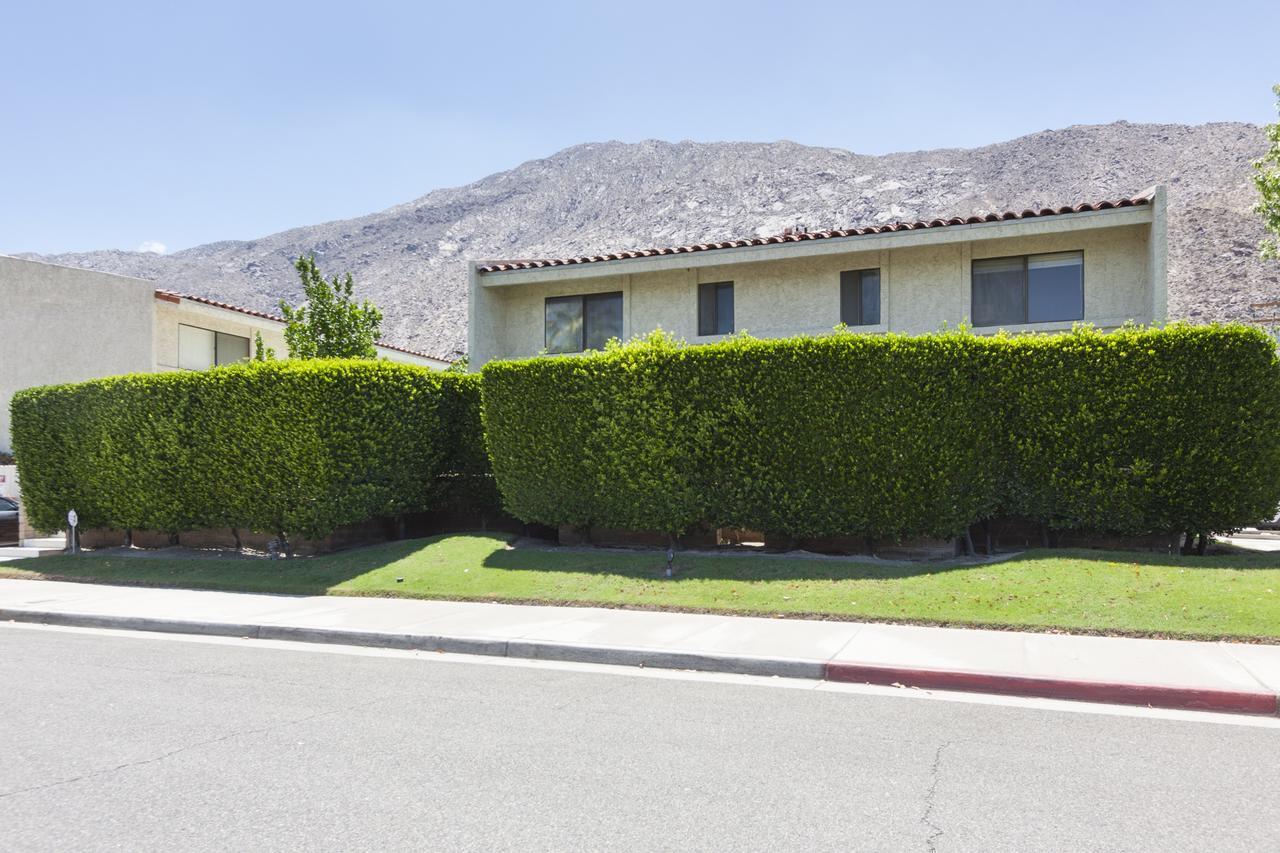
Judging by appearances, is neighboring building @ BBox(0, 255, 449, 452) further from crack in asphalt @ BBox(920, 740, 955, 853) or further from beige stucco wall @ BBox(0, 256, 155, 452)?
crack in asphalt @ BBox(920, 740, 955, 853)

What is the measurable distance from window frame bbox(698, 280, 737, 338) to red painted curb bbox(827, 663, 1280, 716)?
12121 millimetres

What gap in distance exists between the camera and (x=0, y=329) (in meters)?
25.4

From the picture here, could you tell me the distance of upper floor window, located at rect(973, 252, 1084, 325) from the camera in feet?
56.2

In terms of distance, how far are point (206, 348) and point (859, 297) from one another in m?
18.6

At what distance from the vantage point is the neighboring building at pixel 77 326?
25.2 m

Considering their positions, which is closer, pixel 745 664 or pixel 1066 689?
pixel 1066 689

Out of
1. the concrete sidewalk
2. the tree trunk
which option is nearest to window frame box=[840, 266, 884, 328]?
the tree trunk

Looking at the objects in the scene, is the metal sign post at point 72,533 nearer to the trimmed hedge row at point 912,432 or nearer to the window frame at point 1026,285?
the trimmed hedge row at point 912,432

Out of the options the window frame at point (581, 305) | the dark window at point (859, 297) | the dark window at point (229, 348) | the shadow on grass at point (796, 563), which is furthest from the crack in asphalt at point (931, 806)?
the dark window at point (229, 348)

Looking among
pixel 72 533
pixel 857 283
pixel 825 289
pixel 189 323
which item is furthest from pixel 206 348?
pixel 857 283

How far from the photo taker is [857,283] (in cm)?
1850

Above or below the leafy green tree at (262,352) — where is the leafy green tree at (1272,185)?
above

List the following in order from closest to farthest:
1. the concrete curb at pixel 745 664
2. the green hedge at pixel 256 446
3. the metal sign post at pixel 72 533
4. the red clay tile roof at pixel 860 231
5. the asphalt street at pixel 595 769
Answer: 1. the asphalt street at pixel 595 769
2. the concrete curb at pixel 745 664
3. the green hedge at pixel 256 446
4. the red clay tile roof at pixel 860 231
5. the metal sign post at pixel 72 533

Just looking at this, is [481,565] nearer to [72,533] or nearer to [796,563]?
[796,563]
